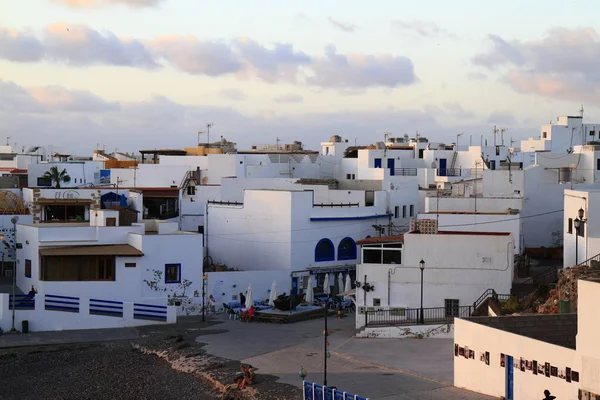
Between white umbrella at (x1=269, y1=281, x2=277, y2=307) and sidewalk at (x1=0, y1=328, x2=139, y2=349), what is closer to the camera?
sidewalk at (x1=0, y1=328, x2=139, y2=349)

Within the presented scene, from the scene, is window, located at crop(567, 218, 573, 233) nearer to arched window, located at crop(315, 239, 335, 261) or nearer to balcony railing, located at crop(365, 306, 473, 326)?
balcony railing, located at crop(365, 306, 473, 326)

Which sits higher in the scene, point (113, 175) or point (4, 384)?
point (113, 175)

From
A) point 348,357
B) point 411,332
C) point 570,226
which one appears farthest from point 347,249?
point 348,357

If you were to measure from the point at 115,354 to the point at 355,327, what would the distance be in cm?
877

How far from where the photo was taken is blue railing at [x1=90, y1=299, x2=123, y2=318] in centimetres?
3834

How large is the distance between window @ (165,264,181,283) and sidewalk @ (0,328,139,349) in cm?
321

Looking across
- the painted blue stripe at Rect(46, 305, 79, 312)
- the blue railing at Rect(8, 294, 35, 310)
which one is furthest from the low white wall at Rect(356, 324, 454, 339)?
the blue railing at Rect(8, 294, 35, 310)

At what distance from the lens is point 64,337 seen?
36.2 metres

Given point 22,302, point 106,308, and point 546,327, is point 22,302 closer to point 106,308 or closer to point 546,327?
point 106,308

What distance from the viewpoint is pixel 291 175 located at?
6931 cm

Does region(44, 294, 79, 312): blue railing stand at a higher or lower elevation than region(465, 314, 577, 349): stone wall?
lower

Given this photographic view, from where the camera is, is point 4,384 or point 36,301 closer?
point 4,384

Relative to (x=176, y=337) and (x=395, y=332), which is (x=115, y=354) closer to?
(x=176, y=337)

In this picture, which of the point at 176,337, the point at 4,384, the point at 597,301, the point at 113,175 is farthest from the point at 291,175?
the point at 597,301
